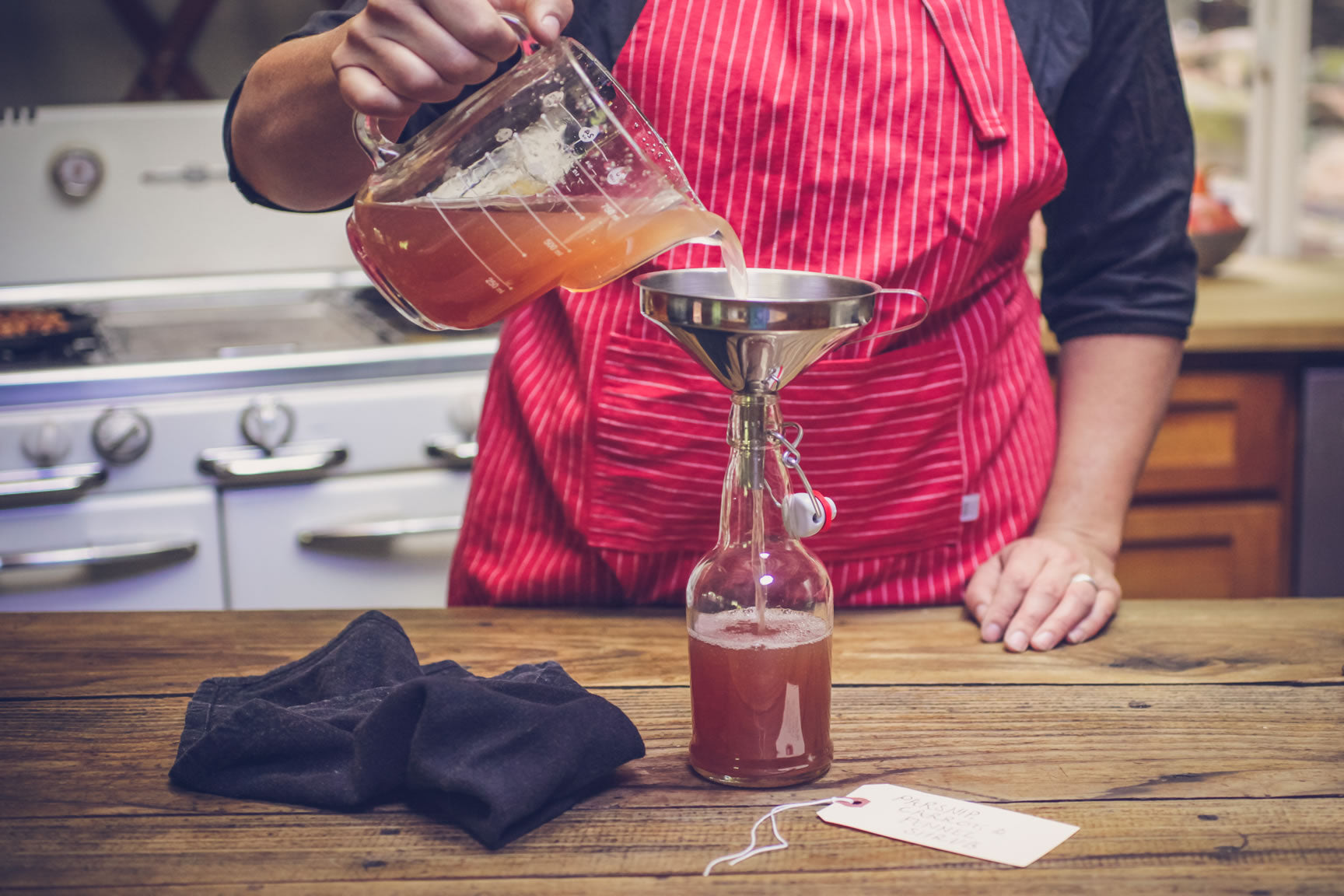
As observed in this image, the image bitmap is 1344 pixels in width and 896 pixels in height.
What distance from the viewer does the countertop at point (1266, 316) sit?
1.82m

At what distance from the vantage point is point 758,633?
724 mm

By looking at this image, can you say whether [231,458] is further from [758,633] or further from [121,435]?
[758,633]

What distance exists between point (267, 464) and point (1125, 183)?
3.70 feet

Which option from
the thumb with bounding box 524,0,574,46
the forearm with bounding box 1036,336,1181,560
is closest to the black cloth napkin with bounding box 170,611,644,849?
the thumb with bounding box 524,0,574,46

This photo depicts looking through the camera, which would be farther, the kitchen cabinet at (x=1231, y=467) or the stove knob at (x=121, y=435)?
the kitchen cabinet at (x=1231, y=467)

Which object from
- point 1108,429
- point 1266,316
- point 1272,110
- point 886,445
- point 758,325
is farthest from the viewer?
point 1272,110

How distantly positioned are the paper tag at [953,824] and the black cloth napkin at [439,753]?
13cm

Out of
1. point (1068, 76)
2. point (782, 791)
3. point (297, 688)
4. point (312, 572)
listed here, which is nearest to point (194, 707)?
point (297, 688)

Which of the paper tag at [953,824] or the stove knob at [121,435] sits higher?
the stove knob at [121,435]

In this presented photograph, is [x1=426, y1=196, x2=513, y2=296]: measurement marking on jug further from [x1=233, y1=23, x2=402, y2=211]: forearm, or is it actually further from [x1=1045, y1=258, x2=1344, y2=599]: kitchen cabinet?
[x1=1045, y1=258, x2=1344, y2=599]: kitchen cabinet

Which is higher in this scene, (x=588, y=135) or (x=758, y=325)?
(x=588, y=135)

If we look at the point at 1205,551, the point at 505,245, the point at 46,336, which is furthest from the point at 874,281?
the point at 46,336

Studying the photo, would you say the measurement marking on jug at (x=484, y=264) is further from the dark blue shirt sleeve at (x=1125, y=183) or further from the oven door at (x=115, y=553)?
the oven door at (x=115, y=553)

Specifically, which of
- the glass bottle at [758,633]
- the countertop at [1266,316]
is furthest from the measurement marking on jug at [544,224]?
the countertop at [1266,316]
